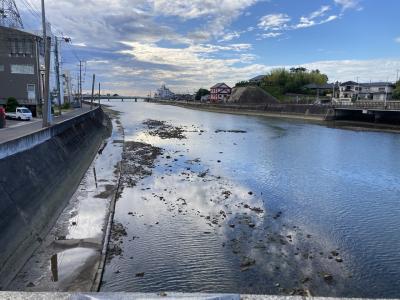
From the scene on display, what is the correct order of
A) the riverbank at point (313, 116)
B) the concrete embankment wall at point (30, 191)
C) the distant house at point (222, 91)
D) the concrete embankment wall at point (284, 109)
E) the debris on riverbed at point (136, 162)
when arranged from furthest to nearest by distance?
1. the distant house at point (222, 91)
2. the concrete embankment wall at point (284, 109)
3. the riverbank at point (313, 116)
4. the debris on riverbed at point (136, 162)
5. the concrete embankment wall at point (30, 191)

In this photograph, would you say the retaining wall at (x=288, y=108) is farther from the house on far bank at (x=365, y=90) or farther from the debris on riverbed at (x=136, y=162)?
the debris on riverbed at (x=136, y=162)

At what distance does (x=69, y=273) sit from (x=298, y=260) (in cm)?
781

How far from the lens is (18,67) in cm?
5875

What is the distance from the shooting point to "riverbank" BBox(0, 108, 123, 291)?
36.2 feet

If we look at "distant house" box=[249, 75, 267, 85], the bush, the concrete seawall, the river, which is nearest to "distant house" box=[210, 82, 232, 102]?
"distant house" box=[249, 75, 267, 85]

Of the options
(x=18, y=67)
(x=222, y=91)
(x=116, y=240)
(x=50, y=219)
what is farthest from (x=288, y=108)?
(x=116, y=240)

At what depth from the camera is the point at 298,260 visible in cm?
1272

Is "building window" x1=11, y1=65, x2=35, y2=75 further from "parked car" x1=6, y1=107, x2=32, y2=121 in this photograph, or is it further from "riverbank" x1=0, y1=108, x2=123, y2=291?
"riverbank" x1=0, y1=108, x2=123, y2=291

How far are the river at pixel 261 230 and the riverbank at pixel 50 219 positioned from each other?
1.03m

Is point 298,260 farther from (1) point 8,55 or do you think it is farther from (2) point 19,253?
(1) point 8,55

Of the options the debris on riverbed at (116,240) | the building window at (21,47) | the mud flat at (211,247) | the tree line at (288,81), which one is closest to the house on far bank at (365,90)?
the tree line at (288,81)

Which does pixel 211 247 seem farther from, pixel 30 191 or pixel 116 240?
pixel 30 191

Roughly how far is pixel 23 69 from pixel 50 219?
170ft

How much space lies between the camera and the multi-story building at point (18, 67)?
57656mm
